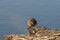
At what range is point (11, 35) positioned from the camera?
21.5 metres

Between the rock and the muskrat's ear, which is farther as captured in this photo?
the muskrat's ear

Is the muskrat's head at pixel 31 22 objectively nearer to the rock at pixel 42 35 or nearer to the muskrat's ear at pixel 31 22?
the muskrat's ear at pixel 31 22

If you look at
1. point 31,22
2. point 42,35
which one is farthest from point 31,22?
point 42,35

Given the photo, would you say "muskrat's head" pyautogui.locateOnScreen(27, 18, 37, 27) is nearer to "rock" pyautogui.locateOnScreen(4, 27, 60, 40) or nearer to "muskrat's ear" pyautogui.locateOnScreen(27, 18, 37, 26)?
"muskrat's ear" pyautogui.locateOnScreen(27, 18, 37, 26)

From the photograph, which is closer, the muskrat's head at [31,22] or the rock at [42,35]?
the rock at [42,35]

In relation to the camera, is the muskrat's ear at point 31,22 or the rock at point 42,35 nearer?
the rock at point 42,35

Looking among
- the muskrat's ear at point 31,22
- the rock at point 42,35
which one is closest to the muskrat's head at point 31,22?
the muskrat's ear at point 31,22

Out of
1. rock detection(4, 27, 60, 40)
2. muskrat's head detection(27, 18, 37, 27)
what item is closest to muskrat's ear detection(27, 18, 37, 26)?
muskrat's head detection(27, 18, 37, 27)

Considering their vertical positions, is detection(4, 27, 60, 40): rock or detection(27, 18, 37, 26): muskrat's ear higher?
detection(27, 18, 37, 26): muskrat's ear

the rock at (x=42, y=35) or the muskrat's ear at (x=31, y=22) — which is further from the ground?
the muskrat's ear at (x=31, y=22)

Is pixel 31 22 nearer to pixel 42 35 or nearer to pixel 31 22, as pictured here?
pixel 31 22

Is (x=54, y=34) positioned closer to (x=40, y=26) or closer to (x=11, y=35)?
(x=40, y=26)

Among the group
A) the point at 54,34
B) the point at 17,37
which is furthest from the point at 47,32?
the point at 17,37

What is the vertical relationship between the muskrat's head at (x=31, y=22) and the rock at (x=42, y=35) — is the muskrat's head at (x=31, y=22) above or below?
above
